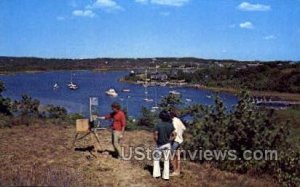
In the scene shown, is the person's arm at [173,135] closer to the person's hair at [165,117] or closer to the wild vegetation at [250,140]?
the person's hair at [165,117]

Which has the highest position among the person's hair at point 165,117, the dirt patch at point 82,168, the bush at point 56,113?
the person's hair at point 165,117

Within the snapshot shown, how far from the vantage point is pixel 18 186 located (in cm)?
921

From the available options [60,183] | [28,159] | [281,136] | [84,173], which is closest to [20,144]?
[28,159]

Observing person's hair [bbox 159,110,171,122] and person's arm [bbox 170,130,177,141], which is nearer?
person's hair [bbox 159,110,171,122]

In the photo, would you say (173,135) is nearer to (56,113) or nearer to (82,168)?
(82,168)

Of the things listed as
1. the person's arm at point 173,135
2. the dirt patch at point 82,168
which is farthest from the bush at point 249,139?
the person's arm at point 173,135

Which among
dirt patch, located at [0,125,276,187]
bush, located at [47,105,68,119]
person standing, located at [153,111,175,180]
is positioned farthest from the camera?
bush, located at [47,105,68,119]

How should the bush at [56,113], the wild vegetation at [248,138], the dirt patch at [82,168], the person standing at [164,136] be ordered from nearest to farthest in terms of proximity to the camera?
the person standing at [164,136] < the dirt patch at [82,168] < the wild vegetation at [248,138] < the bush at [56,113]

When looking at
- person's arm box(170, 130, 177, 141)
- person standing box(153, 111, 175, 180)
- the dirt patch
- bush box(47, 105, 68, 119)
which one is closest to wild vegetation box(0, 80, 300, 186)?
the dirt patch

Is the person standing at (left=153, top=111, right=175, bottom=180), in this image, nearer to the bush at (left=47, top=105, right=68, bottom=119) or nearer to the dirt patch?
the dirt patch

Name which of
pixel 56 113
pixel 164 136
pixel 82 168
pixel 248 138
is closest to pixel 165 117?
pixel 164 136

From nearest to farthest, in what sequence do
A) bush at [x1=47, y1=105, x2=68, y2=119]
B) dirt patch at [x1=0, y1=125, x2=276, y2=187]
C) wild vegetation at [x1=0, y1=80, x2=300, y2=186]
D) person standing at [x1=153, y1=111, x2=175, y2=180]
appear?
1. person standing at [x1=153, y1=111, x2=175, y2=180]
2. dirt patch at [x1=0, y1=125, x2=276, y2=187]
3. wild vegetation at [x1=0, y1=80, x2=300, y2=186]
4. bush at [x1=47, y1=105, x2=68, y2=119]

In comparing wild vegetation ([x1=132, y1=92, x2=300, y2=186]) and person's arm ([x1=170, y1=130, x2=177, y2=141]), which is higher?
person's arm ([x1=170, y1=130, x2=177, y2=141])

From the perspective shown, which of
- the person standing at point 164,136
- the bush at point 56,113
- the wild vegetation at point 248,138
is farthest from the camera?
the bush at point 56,113
